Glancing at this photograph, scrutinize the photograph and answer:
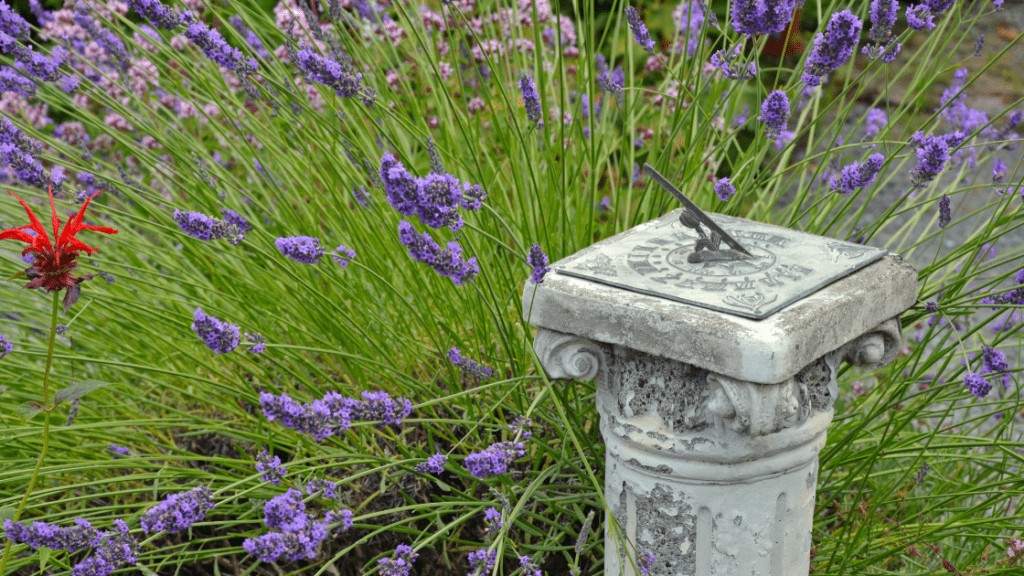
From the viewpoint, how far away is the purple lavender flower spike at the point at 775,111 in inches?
79.0

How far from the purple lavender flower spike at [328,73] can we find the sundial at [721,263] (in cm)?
50

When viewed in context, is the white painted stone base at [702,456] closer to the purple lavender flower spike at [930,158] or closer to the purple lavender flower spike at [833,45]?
the purple lavender flower spike at [930,158]

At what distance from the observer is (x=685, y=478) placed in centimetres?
187

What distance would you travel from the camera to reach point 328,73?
6.07 ft

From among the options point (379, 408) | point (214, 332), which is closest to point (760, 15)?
point (379, 408)

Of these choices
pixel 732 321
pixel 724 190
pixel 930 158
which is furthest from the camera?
pixel 724 190

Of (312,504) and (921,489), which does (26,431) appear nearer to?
(312,504)

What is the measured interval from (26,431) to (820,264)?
170 centimetres

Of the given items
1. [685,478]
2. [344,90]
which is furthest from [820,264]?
[344,90]

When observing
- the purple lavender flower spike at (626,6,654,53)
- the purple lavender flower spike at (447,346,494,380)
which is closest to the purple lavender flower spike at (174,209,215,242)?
the purple lavender flower spike at (447,346,494,380)

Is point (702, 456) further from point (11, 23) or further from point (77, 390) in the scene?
point (11, 23)

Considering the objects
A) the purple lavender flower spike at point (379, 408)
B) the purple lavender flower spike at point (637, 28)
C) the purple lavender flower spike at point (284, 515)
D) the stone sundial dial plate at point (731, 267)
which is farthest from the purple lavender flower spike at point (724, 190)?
the purple lavender flower spike at point (284, 515)

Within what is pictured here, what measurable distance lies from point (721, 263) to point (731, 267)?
→ 0.09ft

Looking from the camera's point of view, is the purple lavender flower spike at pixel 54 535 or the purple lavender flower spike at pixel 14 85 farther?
the purple lavender flower spike at pixel 14 85
